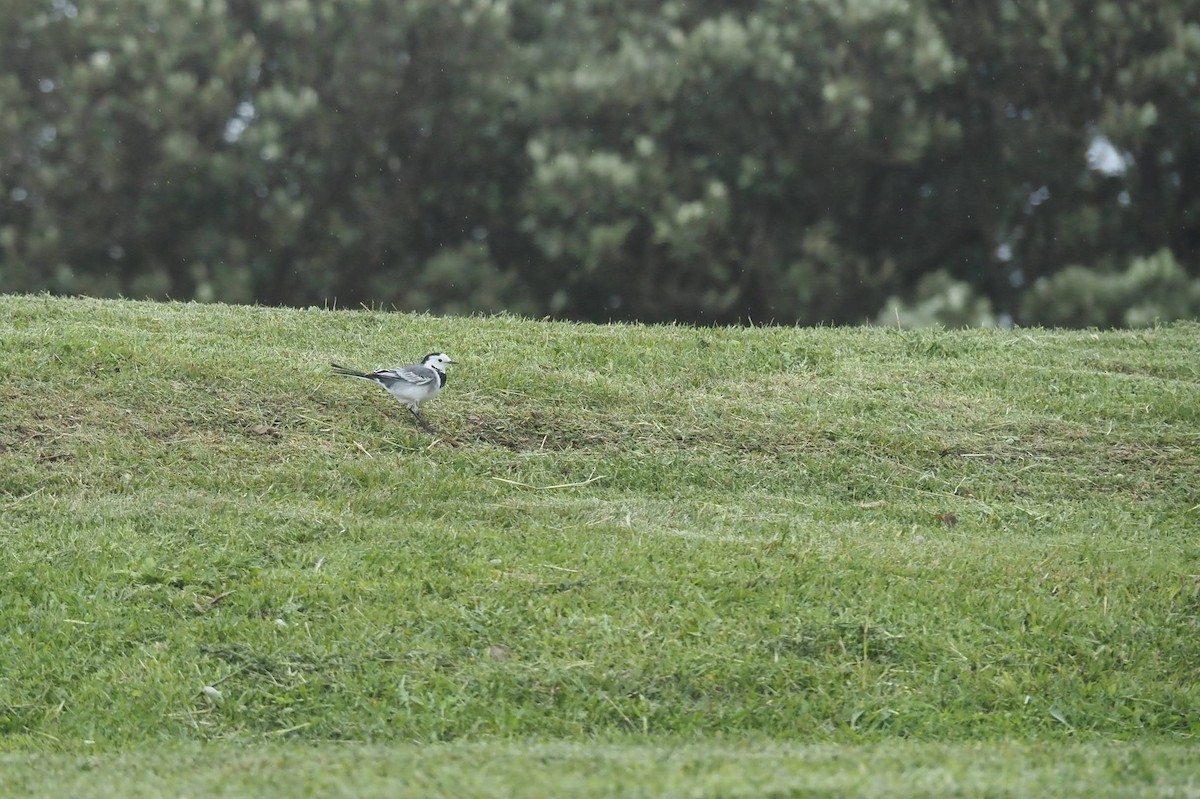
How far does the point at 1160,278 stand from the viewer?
16156 millimetres

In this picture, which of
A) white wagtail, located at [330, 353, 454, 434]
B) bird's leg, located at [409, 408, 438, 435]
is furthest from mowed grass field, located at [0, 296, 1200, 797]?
white wagtail, located at [330, 353, 454, 434]

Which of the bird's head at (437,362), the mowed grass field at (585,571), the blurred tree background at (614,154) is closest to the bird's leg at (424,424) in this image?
the mowed grass field at (585,571)

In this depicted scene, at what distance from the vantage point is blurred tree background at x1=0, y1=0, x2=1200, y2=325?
54.0ft

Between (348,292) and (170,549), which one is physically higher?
(170,549)

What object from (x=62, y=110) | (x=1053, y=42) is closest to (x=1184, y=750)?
(x=1053, y=42)

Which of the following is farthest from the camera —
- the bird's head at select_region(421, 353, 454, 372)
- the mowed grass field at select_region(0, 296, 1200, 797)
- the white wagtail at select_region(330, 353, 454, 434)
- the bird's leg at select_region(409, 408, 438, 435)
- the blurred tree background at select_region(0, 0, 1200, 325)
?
the blurred tree background at select_region(0, 0, 1200, 325)

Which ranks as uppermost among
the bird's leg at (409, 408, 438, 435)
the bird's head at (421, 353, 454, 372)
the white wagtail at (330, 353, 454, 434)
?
the bird's head at (421, 353, 454, 372)

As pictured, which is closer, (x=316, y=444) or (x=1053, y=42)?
(x=316, y=444)

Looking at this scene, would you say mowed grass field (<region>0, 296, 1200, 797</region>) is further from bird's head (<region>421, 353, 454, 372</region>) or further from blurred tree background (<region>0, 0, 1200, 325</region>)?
blurred tree background (<region>0, 0, 1200, 325</region>)

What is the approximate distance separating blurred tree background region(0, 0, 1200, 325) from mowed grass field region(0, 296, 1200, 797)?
5808 millimetres

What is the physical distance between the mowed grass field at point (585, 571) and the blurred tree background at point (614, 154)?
5808mm

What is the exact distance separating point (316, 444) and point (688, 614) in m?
3.12

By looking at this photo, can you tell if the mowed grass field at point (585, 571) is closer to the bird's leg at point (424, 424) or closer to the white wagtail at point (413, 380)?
the bird's leg at point (424, 424)

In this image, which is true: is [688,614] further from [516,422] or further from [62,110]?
[62,110]
